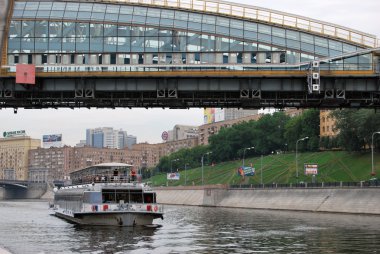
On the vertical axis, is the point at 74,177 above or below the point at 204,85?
below

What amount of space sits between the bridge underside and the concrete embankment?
36951 millimetres

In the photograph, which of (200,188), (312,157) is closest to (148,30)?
A: (200,188)

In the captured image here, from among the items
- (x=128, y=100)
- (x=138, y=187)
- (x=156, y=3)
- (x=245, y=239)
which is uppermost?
(x=156, y=3)

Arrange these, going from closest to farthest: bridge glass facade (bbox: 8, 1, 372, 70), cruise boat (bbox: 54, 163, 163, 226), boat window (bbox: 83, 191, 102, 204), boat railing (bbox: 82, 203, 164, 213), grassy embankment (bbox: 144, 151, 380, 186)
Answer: bridge glass facade (bbox: 8, 1, 372, 70) → boat railing (bbox: 82, 203, 164, 213) → cruise boat (bbox: 54, 163, 163, 226) → boat window (bbox: 83, 191, 102, 204) → grassy embankment (bbox: 144, 151, 380, 186)

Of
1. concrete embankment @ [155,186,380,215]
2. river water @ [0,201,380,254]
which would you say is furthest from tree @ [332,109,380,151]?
river water @ [0,201,380,254]

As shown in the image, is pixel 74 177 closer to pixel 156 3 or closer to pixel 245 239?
pixel 156 3

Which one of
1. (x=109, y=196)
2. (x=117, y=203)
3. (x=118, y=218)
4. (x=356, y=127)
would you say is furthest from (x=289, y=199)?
(x=118, y=218)

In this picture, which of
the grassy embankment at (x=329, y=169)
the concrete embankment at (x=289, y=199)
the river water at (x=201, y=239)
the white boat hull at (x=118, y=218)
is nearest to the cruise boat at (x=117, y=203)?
the white boat hull at (x=118, y=218)

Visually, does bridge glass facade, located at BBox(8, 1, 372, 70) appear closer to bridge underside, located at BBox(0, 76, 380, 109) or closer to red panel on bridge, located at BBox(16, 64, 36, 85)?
bridge underside, located at BBox(0, 76, 380, 109)

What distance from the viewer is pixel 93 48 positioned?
62250 millimetres

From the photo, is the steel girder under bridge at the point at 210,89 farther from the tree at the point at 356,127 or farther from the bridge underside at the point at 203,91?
the tree at the point at 356,127

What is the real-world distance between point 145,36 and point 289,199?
62.4m

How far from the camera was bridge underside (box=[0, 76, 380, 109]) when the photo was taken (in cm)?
5566

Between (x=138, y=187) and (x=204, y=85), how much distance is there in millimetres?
17134
